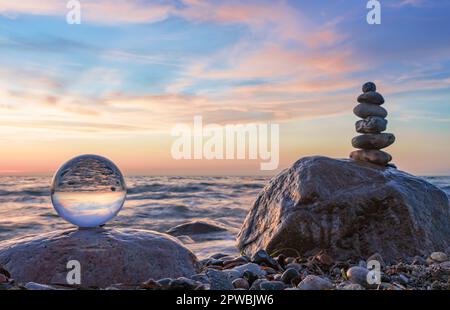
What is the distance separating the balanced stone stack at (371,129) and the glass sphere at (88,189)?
4576 millimetres

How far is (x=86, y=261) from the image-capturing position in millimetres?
4469

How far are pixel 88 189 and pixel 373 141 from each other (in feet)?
16.8

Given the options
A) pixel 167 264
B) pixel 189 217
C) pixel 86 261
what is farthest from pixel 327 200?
pixel 189 217

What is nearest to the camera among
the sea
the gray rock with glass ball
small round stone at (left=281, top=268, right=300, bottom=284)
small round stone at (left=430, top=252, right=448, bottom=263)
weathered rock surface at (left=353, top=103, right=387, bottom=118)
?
the gray rock with glass ball

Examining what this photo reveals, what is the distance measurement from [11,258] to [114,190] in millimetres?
1270

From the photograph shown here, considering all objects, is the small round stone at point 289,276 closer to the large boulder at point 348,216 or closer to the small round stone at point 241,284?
the small round stone at point 241,284

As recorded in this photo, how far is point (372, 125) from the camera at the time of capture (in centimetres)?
776

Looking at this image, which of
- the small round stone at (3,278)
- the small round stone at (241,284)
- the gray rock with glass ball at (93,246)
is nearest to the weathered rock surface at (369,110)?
the gray rock with glass ball at (93,246)

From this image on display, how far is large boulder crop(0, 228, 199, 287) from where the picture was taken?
441cm

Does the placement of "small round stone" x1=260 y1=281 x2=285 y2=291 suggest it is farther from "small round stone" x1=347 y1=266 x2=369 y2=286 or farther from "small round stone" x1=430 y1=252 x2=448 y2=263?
"small round stone" x1=430 y1=252 x2=448 y2=263

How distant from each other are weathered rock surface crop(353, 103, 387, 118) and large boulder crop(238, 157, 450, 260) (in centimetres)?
133

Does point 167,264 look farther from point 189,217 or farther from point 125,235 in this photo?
point 189,217

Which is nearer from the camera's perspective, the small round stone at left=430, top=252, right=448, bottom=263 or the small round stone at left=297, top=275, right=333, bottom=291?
the small round stone at left=297, top=275, right=333, bottom=291

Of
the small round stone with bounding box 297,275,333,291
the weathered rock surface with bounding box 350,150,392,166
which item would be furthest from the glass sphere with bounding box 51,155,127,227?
the weathered rock surface with bounding box 350,150,392,166
